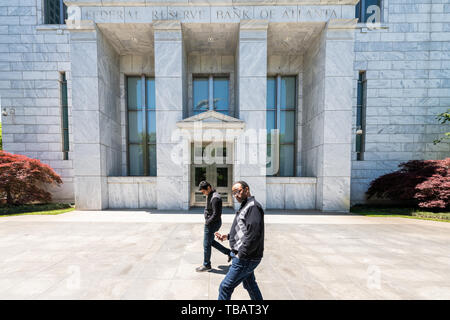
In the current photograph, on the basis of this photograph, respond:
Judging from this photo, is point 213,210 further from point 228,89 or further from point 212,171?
point 228,89

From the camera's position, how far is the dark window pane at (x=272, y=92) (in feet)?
44.7

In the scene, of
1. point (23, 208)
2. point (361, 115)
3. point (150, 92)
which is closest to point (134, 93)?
point (150, 92)

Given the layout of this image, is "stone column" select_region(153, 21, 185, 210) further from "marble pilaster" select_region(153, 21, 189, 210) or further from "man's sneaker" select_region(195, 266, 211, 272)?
"man's sneaker" select_region(195, 266, 211, 272)

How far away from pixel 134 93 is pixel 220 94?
20.6ft

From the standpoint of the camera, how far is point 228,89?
13406 millimetres

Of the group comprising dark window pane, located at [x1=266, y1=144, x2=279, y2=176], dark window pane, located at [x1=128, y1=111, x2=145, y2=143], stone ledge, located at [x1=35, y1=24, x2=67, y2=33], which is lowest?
dark window pane, located at [x1=266, y1=144, x2=279, y2=176]

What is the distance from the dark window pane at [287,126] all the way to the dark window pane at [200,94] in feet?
18.8

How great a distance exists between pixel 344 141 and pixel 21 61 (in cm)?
2149

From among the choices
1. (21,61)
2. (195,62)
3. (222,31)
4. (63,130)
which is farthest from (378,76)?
(21,61)

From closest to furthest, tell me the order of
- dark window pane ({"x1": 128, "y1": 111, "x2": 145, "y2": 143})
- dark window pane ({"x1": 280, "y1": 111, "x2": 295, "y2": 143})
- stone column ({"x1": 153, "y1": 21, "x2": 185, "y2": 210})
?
stone column ({"x1": 153, "y1": 21, "x2": 185, "y2": 210})
dark window pane ({"x1": 128, "y1": 111, "x2": 145, "y2": 143})
dark window pane ({"x1": 280, "y1": 111, "x2": 295, "y2": 143})

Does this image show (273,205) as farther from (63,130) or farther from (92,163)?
(63,130)

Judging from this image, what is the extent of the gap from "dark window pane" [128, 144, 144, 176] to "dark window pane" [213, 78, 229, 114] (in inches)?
253

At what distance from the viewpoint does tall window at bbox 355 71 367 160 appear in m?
13.2

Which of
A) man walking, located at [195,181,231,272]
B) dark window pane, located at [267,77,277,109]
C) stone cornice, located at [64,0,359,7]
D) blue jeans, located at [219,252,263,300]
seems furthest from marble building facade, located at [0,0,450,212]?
blue jeans, located at [219,252,263,300]
